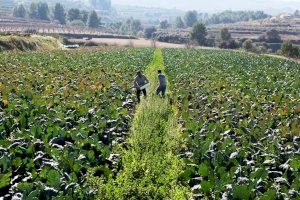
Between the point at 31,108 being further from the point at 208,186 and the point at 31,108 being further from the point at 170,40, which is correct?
the point at 170,40

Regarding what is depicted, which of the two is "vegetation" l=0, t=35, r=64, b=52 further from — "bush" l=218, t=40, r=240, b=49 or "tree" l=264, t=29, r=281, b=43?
"tree" l=264, t=29, r=281, b=43

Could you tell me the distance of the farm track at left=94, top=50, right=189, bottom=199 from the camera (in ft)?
34.4

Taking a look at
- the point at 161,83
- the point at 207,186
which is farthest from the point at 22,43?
the point at 207,186

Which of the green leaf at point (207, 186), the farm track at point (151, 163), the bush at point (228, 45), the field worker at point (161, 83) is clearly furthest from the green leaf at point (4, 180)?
the bush at point (228, 45)

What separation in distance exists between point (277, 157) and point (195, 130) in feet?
12.4

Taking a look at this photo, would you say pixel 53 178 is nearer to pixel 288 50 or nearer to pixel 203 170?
pixel 203 170

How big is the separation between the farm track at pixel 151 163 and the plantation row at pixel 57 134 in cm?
51

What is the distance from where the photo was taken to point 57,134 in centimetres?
1366

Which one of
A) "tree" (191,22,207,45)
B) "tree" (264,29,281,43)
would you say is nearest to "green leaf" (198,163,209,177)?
"tree" (191,22,207,45)

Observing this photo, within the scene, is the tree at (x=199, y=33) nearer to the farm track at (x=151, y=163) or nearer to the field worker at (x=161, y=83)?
the field worker at (x=161, y=83)

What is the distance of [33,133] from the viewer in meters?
13.4

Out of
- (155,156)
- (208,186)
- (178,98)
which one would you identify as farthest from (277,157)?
(178,98)

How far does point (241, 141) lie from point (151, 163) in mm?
3430

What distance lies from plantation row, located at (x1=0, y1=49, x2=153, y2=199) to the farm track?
1.69ft
